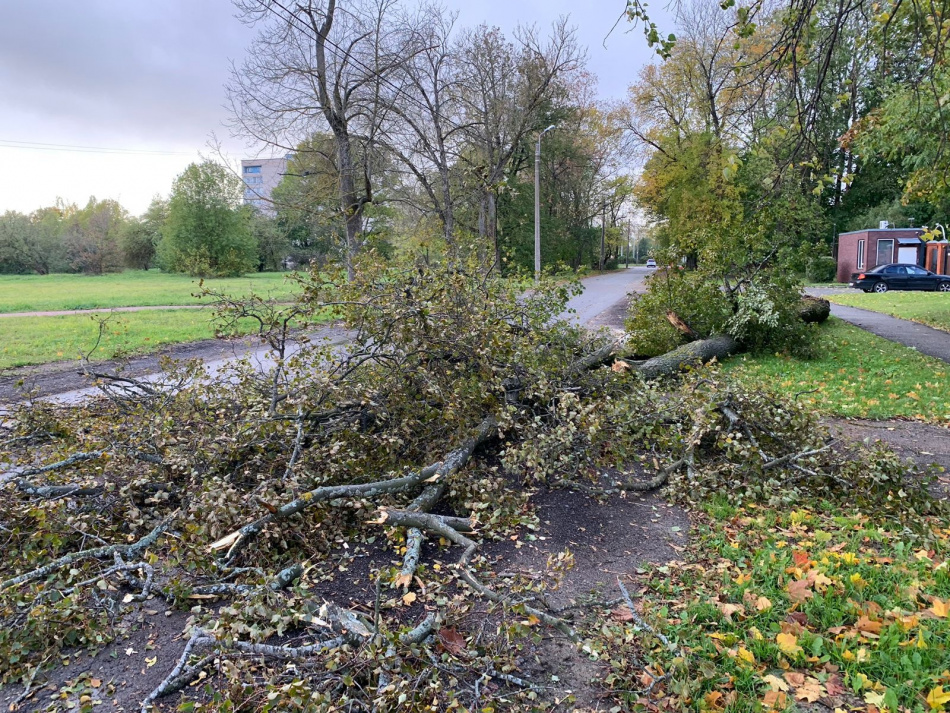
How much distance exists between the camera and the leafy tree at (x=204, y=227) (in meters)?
42.8

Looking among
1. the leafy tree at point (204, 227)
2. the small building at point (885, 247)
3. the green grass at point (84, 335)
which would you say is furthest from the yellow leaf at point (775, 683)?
the leafy tree at point (204, 227)

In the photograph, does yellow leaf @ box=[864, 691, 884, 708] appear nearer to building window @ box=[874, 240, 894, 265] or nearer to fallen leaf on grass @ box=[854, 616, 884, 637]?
fallen leaf on grass @ box=[854, 616, 884, 637]

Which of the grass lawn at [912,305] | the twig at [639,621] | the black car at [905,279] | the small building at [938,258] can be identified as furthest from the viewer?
the small building at [938,258]

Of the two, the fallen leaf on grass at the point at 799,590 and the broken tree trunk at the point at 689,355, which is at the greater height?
the broken tree trunk at the point at 689,355

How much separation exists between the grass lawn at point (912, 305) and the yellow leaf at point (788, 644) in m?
14.4

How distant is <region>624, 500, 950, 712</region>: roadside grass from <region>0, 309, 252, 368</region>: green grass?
8.03 metres

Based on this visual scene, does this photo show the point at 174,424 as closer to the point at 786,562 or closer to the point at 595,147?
the point at 786,562

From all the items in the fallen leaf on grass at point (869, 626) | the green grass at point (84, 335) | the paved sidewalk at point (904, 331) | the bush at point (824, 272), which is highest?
the bush at point (824, 272)

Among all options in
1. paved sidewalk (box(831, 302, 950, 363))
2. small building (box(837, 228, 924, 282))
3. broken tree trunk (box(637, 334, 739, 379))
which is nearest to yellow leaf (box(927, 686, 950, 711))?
broken tree trunk (box(637, 334, 739, 379))

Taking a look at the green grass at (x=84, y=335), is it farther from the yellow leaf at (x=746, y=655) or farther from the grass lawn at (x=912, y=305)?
the grass lawn at (x=912, y=305)

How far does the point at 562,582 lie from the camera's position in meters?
3.20

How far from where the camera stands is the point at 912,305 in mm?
19125

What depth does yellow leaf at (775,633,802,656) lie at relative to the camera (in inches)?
97.8

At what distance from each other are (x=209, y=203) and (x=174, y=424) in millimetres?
44559
